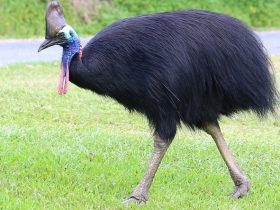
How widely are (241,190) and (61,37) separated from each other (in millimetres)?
1619

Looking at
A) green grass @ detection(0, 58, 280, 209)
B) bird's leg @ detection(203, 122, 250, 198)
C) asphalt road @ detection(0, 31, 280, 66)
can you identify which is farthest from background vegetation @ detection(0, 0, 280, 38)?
bird's leg @ detection(203, 122, 250, 198)

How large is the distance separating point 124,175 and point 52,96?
3884 mm

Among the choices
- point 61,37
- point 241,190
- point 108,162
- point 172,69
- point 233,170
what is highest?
point 61,37

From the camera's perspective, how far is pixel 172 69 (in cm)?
465

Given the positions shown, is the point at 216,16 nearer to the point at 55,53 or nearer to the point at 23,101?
the point at 23,101

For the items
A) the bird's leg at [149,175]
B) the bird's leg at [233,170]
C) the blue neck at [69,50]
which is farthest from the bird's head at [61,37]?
the bird's leg at [233,170]


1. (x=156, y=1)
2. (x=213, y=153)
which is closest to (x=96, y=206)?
(x=213, y=153)

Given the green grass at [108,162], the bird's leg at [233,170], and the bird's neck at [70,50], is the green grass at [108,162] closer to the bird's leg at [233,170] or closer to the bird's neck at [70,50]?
the bird's leg at [233,170]

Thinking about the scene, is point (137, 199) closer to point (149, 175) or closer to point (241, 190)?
point (149, 175)

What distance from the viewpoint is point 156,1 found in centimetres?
1914

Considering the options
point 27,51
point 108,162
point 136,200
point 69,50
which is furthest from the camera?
point 27,51

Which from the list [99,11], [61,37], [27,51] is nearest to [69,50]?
[61,37]

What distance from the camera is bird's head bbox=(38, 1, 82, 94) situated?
4.58m

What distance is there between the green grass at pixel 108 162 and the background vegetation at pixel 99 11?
855cm
